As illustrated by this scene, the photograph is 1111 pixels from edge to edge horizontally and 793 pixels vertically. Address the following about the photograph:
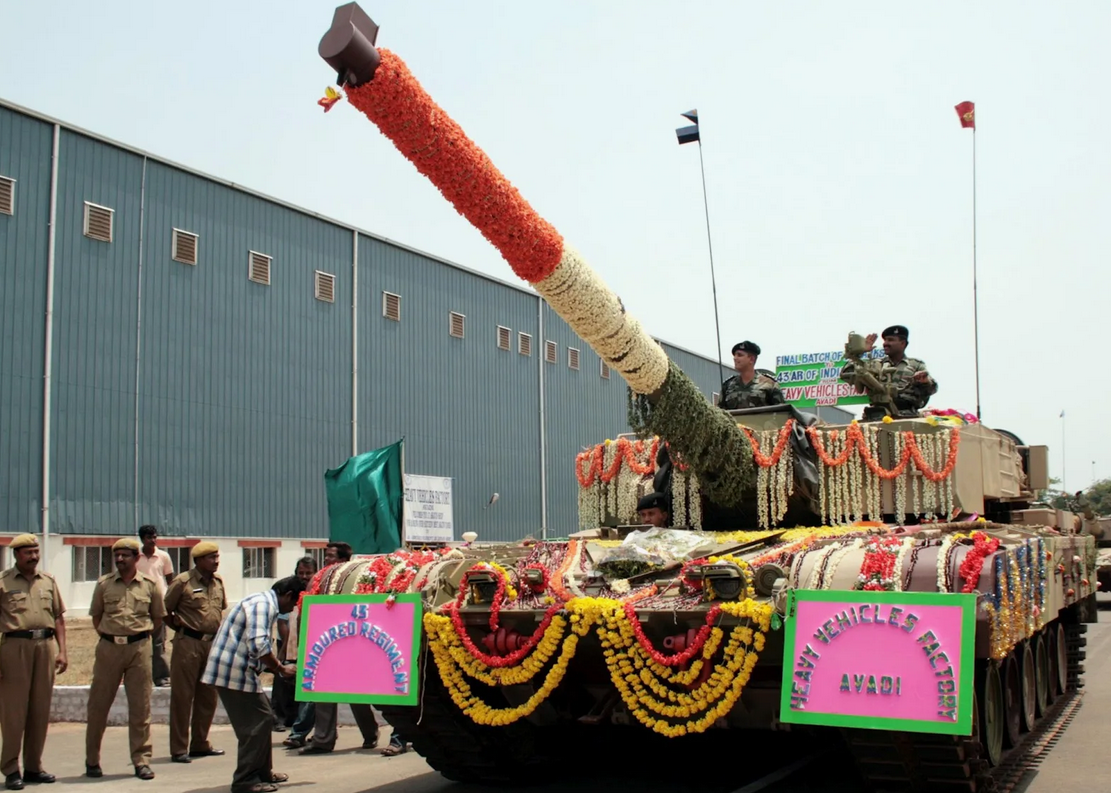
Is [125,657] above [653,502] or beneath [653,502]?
beneath

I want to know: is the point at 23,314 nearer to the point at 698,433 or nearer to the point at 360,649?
the point at 360,649

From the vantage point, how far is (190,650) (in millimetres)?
8852

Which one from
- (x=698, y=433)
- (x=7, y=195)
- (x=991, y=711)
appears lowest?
(x=991, y=711)

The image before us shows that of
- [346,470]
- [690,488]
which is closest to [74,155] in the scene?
[346,470]

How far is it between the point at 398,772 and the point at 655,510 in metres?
2.48

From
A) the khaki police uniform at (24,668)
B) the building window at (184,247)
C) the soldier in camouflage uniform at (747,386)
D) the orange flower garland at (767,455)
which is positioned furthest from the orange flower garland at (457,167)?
the building window at (184,247)

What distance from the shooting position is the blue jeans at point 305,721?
9539mm

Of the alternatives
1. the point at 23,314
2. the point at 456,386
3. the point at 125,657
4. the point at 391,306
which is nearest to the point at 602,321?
the point at 125,657

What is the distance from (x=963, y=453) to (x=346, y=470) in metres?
7.54

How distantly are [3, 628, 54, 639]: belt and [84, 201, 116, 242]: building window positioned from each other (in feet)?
42.3

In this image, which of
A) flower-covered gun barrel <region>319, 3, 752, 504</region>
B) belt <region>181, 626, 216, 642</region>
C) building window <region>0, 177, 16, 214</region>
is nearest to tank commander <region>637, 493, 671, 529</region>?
flower-covered gun barrel <region>319, 3, 752, 504</region>

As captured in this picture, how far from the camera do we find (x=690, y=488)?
8.78 meters

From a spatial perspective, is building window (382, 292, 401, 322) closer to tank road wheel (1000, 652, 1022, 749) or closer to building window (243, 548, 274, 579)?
building window (243, 548, 274, 579)

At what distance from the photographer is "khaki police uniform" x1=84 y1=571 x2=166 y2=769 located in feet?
27.3
